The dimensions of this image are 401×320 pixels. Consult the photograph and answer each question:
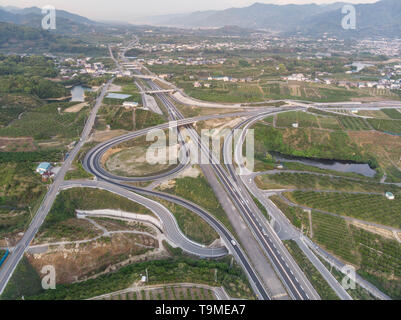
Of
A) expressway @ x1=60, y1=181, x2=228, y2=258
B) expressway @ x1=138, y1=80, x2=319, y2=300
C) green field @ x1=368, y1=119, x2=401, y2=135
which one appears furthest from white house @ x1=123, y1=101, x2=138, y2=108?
green field @ x1=368, y1=119, x2=401, y2=135

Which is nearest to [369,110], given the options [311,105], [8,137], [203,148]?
[311,105]

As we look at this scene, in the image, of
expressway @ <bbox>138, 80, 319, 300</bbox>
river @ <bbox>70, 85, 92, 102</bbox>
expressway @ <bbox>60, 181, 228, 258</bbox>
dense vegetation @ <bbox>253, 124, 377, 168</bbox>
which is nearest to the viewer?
expressway @ <bbox>138, 80, 319, 300</bbox>

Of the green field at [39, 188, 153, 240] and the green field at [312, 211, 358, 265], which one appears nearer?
the green field at [312, 211, 358, 265]

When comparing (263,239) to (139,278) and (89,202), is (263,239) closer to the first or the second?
(139,278)

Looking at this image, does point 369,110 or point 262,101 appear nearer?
point 369,110

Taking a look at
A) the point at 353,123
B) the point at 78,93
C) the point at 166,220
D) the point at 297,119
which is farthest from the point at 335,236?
the point at 78,93

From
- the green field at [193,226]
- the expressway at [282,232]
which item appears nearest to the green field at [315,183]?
the expressway at [282,232]

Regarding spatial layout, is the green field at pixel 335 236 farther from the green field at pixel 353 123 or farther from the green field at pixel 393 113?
the green field at pixel 393 113

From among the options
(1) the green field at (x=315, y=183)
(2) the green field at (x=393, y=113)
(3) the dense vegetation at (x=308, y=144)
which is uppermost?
(2) the green field at (x=393, y=113)

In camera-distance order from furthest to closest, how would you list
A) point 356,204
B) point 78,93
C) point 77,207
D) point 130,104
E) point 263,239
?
point 78,93, point 130,104, point 77,207, point 356,204, point 263,239

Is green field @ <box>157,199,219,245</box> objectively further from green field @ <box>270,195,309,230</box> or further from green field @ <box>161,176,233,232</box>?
green field @ <box>270,195,309,230</box>

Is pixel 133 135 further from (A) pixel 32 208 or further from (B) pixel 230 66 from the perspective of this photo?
(B) pixel 230 66
